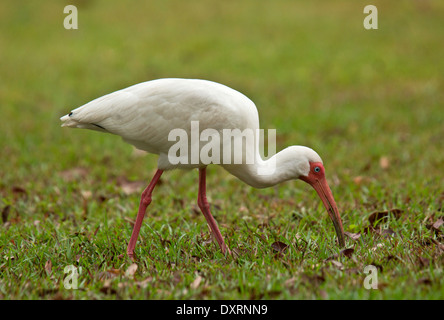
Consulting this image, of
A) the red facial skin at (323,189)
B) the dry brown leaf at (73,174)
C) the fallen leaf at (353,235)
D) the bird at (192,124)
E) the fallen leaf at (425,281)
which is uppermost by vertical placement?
the bird at (192,124)

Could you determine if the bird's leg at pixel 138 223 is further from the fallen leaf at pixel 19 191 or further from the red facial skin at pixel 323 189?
the fallen leaf at pixel 19 191

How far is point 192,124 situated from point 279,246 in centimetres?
104

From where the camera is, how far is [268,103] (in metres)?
9.76

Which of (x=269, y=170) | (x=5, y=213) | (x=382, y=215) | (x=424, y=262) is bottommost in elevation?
Result: (x=5, y=213)

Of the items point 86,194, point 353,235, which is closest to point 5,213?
point 86,194

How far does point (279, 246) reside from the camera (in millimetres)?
4145

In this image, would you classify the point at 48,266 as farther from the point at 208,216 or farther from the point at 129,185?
the point at 129,185

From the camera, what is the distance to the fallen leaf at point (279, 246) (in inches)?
162

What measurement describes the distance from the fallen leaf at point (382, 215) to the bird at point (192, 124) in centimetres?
66

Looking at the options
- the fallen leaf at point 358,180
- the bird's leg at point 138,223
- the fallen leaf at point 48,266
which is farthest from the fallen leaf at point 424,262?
the fallen leaf at point 358,180

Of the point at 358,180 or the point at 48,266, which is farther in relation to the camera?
the point at 358,180

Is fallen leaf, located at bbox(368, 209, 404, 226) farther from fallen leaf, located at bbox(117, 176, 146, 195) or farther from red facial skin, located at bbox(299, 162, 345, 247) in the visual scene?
fallen leaf, located at bbox(117, 176, 146, 195)

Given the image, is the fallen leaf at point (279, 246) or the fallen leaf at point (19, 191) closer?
the fallen leaf at point (279, 246)

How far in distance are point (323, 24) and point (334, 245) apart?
11.6 metres
